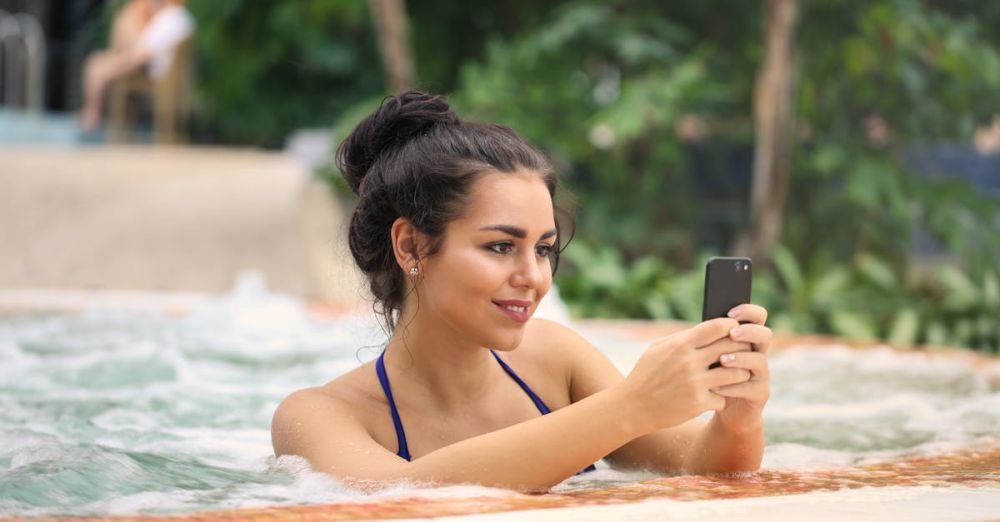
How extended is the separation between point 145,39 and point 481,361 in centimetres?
1019

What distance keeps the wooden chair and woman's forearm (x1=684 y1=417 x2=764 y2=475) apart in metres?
10.3

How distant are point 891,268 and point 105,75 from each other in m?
8.05

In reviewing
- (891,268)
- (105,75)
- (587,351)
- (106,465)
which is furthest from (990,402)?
(105,75)

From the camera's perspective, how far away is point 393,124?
2727 mm

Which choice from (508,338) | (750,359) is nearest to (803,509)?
(750,359)

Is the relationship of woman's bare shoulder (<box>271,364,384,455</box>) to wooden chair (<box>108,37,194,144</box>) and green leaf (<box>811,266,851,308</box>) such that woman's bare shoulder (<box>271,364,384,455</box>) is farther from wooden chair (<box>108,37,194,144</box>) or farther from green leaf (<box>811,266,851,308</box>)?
wooden chair (<box>108,37,194,144</box>)

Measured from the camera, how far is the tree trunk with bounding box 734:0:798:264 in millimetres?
→ 7629

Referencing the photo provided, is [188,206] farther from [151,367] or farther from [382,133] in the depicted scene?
[382,133]

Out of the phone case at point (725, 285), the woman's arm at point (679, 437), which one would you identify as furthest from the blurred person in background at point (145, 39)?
the phone case at point (725, 285)

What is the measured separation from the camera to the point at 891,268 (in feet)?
27.9

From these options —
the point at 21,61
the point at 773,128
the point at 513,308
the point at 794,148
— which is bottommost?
the point at 513,308

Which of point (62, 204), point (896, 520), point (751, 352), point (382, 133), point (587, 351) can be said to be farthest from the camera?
point (62, 204)

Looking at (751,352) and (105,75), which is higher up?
(105,75)

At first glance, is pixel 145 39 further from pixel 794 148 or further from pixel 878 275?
pixel 878 275
